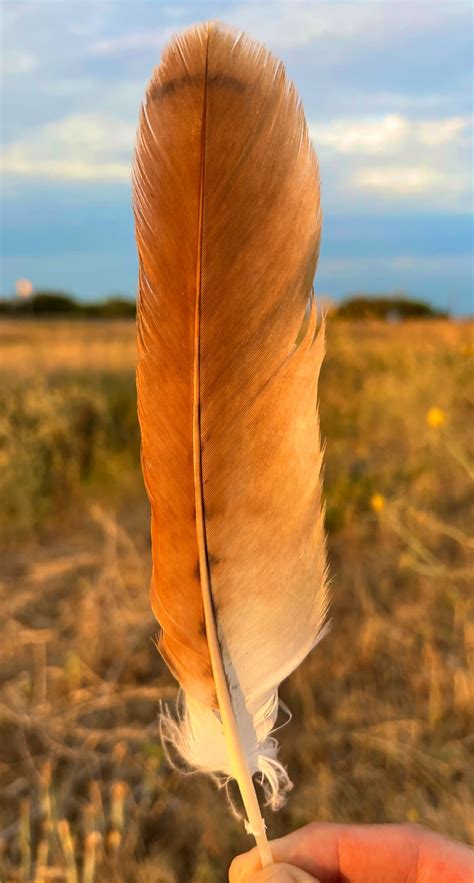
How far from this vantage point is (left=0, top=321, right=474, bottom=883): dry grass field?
187 centimetres

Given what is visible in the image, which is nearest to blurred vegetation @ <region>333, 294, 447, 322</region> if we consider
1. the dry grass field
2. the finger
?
the dry grass field

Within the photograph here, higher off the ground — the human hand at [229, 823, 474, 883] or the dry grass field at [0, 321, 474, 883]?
the human hand at [229, 823, 474, 883]

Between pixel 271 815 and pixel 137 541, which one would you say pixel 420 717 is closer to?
pixel 271 815

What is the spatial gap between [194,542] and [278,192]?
0.35m

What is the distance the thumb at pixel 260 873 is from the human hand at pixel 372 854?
5 cm

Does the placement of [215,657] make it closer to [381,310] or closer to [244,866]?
[244,866]

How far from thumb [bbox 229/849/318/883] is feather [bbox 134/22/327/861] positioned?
31 millimetres

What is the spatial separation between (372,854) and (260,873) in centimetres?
18

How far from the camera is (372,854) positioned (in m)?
0.89

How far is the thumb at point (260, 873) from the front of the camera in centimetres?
76

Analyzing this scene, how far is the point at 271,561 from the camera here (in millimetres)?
785

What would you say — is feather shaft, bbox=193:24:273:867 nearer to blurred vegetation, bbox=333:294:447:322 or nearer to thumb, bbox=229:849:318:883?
thumb, bbox=229:849:318:883

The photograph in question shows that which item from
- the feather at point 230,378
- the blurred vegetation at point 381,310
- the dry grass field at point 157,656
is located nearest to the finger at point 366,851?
the feather at point 230,378

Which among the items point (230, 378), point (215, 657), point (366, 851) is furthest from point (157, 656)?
point (230, 378)
